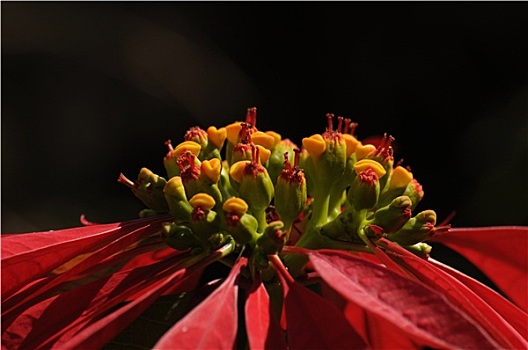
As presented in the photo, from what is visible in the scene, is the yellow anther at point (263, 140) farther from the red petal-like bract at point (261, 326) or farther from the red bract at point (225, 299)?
the red petal-like bract at point (261, 326)

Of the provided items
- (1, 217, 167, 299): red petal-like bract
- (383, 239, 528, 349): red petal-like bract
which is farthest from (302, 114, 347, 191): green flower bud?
(1, 217, 167, 299): red petal-like bract

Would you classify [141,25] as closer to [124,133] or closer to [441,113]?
[124,133]

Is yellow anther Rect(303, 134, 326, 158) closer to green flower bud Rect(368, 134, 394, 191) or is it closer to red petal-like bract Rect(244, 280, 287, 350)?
green flower bud Rect(368, 134, 394, 191)

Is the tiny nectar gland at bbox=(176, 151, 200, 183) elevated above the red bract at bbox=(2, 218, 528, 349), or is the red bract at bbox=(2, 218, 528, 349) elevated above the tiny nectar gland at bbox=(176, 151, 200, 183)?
the tiny nectar gland at bbox=(176, 151, 200, 183)

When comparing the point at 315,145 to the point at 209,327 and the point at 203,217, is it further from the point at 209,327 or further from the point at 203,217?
the point at 209,327

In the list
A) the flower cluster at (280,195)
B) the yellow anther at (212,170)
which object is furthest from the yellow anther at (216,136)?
the yellow anther at (212,170)
